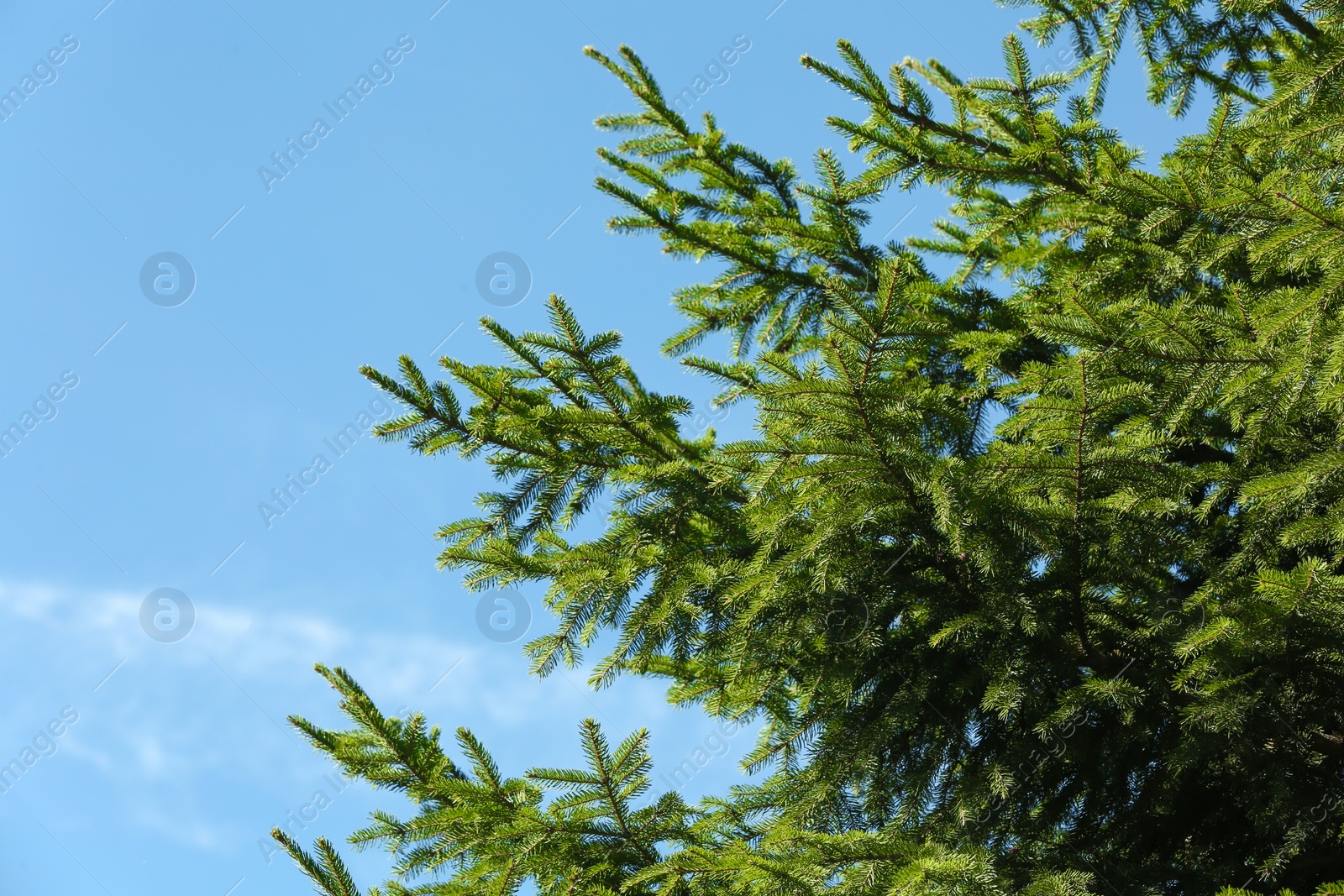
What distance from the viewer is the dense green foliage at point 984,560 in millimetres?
2869

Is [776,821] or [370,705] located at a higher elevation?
[370,705]

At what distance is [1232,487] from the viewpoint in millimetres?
3492

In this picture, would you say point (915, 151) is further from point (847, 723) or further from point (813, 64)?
point (847, 723)

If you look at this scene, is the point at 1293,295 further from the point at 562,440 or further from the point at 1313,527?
the point at 562,440

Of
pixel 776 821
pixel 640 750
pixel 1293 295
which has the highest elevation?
pixel 1293 295

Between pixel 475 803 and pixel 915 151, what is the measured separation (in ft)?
10.9

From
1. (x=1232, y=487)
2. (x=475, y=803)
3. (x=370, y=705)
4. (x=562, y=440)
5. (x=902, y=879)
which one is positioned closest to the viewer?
(x=902, y=879)

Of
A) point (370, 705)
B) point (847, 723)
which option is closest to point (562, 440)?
point (370, 705)

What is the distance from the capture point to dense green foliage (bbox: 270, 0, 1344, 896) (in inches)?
113

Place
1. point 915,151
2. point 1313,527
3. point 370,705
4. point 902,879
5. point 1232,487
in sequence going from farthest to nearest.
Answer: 1. point 915,151
2. point 1232,487
3. point 370,705
4. point 1313,527
5. point 902,879

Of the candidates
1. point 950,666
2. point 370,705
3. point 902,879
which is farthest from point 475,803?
point 950,666

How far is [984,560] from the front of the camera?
2.90 m

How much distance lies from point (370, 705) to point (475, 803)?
21.9 inches

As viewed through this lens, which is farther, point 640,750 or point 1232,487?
point 1232,487
